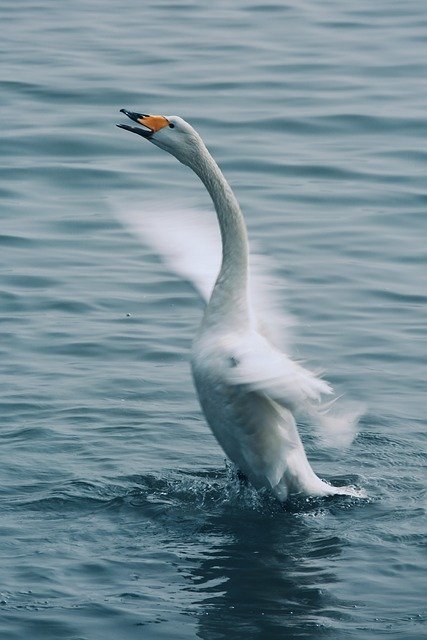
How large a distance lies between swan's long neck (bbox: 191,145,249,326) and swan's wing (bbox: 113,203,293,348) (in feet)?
1.58

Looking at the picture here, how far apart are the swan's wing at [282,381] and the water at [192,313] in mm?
737

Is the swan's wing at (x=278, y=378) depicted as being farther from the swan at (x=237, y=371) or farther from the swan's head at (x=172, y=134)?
the swan's head at (x=172, y=134)

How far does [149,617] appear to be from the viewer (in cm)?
738

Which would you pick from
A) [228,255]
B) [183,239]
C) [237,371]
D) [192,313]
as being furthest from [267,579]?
[192,313]

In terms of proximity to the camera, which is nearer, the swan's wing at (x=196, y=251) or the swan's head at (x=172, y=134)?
the swan's head at (x=172, y=134)

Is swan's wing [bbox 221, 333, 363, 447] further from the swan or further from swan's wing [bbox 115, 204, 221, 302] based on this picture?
swan's wing [bbox 115, 204, 221, 302]

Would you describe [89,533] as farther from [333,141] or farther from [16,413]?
[333,141]

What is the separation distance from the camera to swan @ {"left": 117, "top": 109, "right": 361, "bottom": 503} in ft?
27.0

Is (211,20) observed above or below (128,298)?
above

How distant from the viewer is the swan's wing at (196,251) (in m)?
9.59

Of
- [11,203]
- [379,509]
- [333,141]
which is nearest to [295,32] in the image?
[333,141]

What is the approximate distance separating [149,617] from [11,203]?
7.33 m

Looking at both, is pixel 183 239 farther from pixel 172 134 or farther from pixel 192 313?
pixel 192 313

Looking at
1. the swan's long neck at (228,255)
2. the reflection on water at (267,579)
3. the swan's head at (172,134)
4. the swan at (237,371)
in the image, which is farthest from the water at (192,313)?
the swan's head at (172,134)
